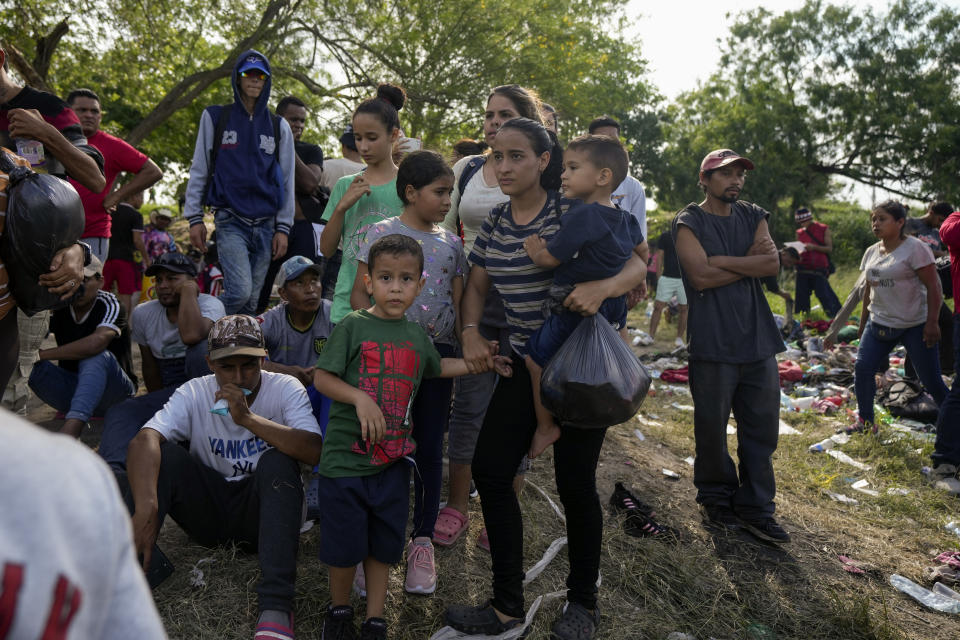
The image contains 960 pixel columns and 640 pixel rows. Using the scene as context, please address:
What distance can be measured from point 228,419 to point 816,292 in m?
11.0

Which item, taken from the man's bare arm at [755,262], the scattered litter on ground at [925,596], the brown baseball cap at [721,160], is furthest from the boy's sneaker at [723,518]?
the brown baseball cap at [721,160]

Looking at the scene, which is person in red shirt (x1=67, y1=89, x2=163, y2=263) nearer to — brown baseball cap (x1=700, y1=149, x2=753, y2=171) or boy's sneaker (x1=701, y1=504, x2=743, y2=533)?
brown baseball cap (x1=700, y1=149, x2=753, y2=171)

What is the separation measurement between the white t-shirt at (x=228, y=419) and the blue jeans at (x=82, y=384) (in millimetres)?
1485

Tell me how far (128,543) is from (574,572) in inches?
91.6

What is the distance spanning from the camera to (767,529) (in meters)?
3.89

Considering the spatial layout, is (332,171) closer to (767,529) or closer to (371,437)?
(371,437)

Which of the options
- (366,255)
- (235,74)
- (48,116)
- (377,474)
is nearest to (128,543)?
(377,474)

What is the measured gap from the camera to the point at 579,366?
238cm

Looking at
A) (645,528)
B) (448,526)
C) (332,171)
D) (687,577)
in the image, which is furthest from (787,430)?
(332,171)

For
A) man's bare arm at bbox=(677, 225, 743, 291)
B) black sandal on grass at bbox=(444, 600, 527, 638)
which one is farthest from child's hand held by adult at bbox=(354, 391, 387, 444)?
man's bare arm at bbox=(677, 225, 743, 291)

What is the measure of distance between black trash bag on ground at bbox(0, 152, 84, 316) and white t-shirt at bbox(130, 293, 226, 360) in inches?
81.0

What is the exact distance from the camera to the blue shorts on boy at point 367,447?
2598 millimetres

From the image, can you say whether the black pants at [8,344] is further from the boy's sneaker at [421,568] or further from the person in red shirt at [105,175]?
the person in red shirt at [105,175]

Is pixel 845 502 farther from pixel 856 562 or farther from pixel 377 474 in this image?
pixel 377 474
